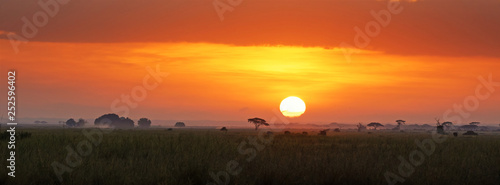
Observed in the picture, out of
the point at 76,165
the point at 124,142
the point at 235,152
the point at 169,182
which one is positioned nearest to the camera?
the point at 169,182

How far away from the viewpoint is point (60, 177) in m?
13.5

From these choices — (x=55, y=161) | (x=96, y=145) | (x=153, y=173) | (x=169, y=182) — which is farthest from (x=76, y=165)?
(x=96, y=145)

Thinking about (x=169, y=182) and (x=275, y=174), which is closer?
(x=169, y=182)

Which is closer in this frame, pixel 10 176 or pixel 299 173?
pixel 10 176

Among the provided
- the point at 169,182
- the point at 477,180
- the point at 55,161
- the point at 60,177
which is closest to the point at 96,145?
the point at 55,161

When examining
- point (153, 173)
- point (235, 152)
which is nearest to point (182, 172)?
point (153, 173)

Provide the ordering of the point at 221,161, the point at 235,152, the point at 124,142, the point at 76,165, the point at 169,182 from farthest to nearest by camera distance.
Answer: the point at 124,142 < the point at 235,152 < the point at 221,161 < the point at 76,165 < the point at 169,182

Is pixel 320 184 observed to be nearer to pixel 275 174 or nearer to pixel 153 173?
pixel 275 174

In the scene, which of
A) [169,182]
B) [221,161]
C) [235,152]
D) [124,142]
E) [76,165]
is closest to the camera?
[169,182]

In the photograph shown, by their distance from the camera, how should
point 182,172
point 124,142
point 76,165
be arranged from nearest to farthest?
1. point 182,172
2. point 76,165
3. point 124,142

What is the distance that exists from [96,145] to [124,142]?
5.09 ft

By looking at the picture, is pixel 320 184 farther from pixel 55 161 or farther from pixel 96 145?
pixel 96 145

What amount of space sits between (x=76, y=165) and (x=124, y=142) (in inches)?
279

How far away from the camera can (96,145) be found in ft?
69.2
